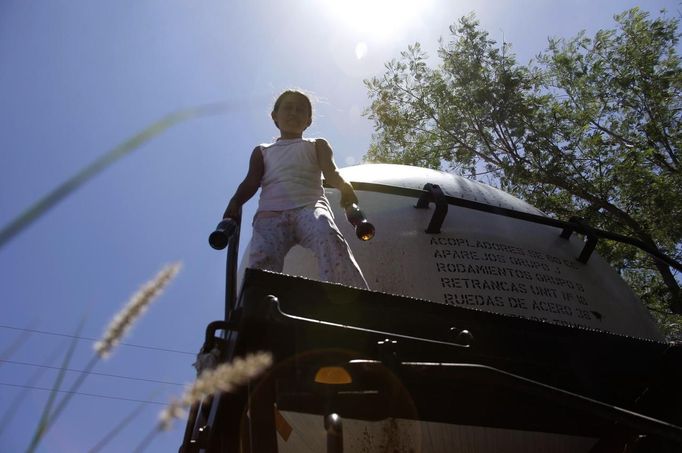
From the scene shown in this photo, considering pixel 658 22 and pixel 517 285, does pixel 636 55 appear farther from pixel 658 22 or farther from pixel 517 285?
pixel 517 285

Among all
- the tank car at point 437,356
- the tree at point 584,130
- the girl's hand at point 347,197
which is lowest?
the tank car at point 437,356

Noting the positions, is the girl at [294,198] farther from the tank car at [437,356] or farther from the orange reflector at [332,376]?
the orange reflector at [332,376]

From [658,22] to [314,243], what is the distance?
12.0 m

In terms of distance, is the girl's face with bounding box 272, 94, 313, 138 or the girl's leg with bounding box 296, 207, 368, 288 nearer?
the girl's leg with bounding box 296, 207, 368, 288

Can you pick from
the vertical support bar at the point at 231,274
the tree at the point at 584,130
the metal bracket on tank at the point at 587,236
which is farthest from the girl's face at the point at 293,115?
the tree at the point at 584,130

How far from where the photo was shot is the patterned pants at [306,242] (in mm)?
2750

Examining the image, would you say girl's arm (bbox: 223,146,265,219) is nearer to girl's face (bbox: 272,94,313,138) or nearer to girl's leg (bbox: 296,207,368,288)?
girl's face (bbox: 272,94,313,138)

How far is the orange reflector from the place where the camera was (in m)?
1.75

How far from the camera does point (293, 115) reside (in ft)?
11.5

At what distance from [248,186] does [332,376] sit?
180cm

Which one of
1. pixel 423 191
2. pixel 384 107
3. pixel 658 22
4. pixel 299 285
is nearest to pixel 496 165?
pixel 384 107

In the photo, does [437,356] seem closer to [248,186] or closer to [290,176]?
[290,176]

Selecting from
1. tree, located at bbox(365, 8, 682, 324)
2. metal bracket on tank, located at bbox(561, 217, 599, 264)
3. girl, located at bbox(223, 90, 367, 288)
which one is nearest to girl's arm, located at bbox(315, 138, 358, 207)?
girl, located at bbox(223, 90, 367, 288)

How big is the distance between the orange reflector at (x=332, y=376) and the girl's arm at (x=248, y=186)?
144 cm
